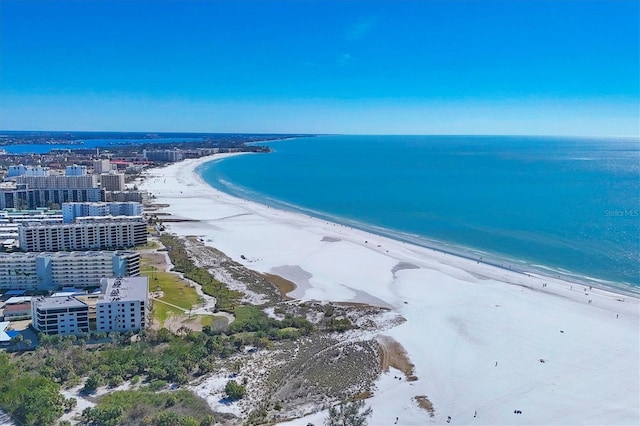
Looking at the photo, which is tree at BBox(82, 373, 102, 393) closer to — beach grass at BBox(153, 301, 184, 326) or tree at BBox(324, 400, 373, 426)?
beach grass at BBox(153, 301, 184, 326)

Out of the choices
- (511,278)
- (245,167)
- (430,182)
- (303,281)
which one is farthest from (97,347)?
(245,167)

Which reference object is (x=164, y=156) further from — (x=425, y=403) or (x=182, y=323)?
(x=425, y=403)

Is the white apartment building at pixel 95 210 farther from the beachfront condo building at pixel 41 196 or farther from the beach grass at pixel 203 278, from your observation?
the beachfront condo building at pixel 41 196

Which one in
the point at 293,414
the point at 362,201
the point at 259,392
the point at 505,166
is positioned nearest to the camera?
the point at 293,414

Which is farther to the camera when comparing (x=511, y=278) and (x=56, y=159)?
(x=56, y=159)

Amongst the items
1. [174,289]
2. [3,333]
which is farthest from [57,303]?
[174,289]

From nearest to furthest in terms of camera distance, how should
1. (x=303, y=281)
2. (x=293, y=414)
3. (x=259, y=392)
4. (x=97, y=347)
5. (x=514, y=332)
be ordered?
(x=293, y=414) → (x=259, y=392) → (x=97, y=347) → (x=514, y=332) → (x=303, y=281)

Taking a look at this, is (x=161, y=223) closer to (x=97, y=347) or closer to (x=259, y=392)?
(x=97, y=347)
